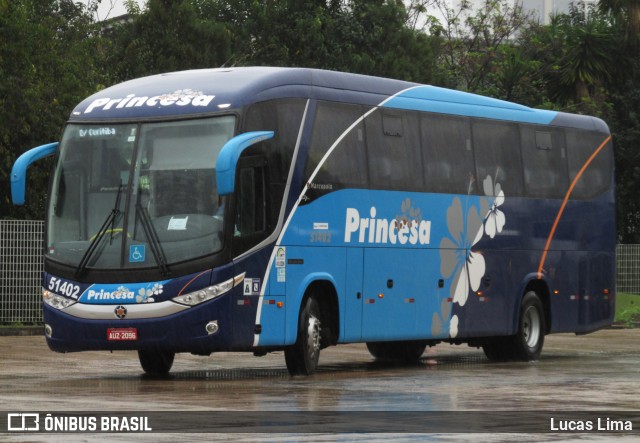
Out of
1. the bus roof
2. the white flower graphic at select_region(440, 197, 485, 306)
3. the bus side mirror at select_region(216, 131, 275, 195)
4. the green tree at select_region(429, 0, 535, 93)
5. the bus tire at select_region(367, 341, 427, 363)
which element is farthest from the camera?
the green tree at select_region(429, 0, 535, 93)

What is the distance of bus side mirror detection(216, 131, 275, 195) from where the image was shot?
16495mm

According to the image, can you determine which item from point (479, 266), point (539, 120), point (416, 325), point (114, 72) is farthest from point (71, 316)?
point (114, 72)

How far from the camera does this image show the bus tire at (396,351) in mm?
23016

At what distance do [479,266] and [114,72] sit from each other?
2056 cm

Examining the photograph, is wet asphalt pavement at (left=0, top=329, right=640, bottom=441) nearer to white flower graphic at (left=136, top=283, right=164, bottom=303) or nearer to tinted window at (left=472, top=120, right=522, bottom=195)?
white flower graphic at (left=136, top=283, right=164, bottom=303)

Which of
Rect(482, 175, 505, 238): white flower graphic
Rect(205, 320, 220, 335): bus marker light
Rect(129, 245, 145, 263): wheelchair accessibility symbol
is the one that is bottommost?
Rect(205, 320, 220, 335): bus marker light

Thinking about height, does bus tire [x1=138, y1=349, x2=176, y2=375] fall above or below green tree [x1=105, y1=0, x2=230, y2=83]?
below

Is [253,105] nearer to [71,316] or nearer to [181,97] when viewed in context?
[181,97]

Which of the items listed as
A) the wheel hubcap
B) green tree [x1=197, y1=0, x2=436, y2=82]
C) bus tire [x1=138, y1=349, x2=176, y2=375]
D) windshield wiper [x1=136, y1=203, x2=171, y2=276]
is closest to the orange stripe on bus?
the wheel hubcap

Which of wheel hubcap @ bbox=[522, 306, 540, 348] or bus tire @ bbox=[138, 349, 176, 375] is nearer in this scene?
bus tire @ bbox=[138, 349, 176, 375]

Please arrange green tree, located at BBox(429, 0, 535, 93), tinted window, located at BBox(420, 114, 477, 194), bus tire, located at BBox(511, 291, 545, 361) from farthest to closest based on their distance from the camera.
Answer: green tree, located at BBox(429, 0, 535, 93) → bus tire, located at BBox(511, 291, 545, 361) → tinted window, located at BBox(420, 114, 477, 194)

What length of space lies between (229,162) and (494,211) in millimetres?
6829

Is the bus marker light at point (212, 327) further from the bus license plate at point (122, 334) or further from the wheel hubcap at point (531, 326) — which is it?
the wheel hubcap at point (531, 326)

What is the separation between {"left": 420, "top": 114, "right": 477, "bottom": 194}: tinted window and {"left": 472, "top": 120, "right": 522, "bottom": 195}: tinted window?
0.26 meters
